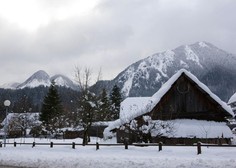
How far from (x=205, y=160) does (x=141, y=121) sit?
13041mm

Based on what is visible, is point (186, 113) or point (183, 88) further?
point (183, 88)

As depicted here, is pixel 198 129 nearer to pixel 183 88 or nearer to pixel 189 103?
pixel 189 103

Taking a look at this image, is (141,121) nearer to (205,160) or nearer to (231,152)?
(231,152)

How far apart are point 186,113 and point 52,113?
141ft

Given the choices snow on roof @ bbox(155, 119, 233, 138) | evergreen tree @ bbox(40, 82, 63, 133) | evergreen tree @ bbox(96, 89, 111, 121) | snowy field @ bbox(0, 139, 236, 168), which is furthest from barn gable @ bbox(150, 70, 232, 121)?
evergreen tree @ bbox(40, 82, 63, 133)

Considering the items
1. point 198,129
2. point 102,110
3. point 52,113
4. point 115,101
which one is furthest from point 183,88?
point 115,101

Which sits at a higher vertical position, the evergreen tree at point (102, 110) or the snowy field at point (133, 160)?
the evergreen tree at point (102, 110)

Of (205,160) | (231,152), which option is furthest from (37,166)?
(231,152)

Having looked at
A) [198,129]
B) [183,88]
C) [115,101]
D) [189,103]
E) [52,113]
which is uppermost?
[115,101]

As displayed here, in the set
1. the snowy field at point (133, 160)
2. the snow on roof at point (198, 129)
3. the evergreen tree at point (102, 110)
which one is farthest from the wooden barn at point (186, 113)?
the snowy field at point (133, 160)

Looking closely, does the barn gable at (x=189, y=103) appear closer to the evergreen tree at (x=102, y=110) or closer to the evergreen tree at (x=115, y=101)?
the evergreen tree at (x=102, y=110)

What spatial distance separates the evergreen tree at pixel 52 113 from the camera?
227ft

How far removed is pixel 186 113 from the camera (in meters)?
33.5

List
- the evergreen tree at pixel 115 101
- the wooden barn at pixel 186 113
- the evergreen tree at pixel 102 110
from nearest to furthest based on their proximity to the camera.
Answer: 1. the wooden barn at pixel 186 113
2. the evergreen tree at pixel 102 110
3. the evergreen tree at pixel 115 101
